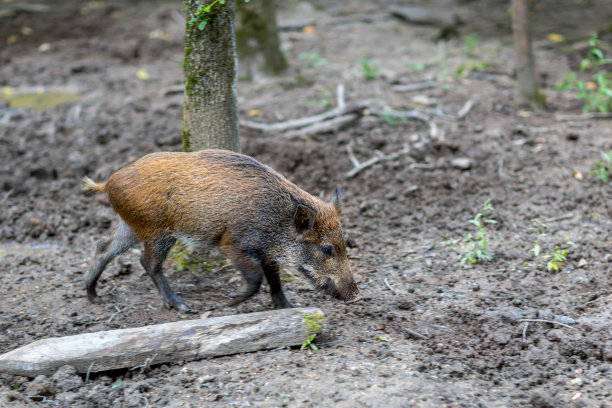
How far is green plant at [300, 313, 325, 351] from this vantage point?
3.61 m

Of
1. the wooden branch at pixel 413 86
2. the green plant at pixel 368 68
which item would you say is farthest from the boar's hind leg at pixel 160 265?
the green plant at pixel 368 68

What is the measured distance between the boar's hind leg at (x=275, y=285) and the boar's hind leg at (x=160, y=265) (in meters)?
0.57

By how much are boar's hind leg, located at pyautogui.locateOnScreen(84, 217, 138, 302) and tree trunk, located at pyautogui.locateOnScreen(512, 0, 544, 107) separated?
4755 mm

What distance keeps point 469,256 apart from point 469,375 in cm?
138

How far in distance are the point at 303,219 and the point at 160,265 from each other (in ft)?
3.26

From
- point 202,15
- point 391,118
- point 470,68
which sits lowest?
point 391,118

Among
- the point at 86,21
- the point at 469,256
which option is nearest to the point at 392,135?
the point at 469,256

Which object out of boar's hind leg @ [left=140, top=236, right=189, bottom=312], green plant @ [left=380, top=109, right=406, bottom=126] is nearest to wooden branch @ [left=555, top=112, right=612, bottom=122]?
green plant @ [left=380, top=109, right=406, bottom=126]

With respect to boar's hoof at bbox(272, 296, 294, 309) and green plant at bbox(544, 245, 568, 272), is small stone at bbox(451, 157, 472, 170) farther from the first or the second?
boar's hoof at bbox(272, 296, 294, 309)

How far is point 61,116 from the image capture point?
766cm

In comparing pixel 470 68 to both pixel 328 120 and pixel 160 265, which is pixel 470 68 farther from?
pixel 160 265

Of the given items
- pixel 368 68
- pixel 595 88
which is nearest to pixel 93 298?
pixel 368 68

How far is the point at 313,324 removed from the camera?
3.62 metres

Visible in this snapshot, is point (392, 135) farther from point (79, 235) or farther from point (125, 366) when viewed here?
point (125, 366)
